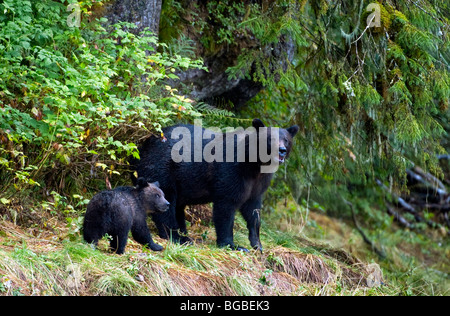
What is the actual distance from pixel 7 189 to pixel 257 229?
308cm

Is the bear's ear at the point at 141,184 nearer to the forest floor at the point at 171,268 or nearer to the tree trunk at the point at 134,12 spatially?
the forest floor at the point at 171,268

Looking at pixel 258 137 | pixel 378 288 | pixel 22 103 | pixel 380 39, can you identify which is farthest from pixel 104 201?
pixel 380 39

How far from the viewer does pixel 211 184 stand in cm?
740

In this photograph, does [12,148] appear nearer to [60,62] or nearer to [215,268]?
[60,62]

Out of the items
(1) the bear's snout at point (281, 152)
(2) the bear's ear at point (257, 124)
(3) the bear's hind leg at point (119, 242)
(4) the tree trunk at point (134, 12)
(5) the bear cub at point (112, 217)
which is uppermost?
(4) the tree trunk at point (134, 12)

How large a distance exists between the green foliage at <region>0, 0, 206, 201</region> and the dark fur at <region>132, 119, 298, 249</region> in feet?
1.16

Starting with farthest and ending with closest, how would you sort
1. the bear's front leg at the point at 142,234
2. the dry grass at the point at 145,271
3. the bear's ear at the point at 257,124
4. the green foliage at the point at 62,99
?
the bear's ear at the point at 257,124 → the bear's front leg at the point at 142,234 → the green foliage at the point at 62,99 → the dry grass at the point at 145,271

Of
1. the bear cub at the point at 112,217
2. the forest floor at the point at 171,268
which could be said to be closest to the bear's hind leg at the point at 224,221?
the forest floor at the point at 171,268
